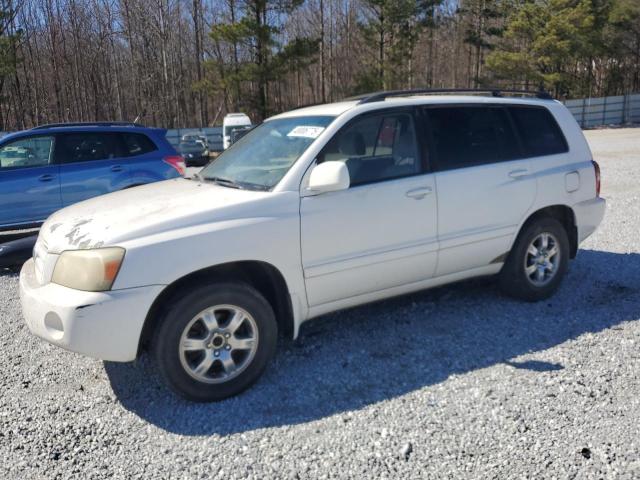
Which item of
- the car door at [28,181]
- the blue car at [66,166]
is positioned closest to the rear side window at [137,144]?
the blue car at [66,166]

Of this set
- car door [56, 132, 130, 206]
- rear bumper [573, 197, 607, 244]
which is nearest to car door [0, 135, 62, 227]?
car door [56, 132, 130, 206]

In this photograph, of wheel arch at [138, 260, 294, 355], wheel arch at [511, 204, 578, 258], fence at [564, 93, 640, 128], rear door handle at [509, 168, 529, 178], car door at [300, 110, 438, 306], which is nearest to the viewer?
wheel arch at [138, 260, 294, 355]

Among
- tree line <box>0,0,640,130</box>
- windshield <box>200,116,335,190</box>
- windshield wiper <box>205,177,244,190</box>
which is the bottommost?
windshield wiper <box>205,177,244,190</box>

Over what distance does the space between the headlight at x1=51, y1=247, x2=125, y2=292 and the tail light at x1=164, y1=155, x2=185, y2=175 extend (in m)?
5.56

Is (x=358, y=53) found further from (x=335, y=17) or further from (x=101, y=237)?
A: (x=101, y=237)

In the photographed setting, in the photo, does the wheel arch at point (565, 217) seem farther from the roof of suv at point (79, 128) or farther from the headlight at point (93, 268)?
the roof of suv at point (79, 128)

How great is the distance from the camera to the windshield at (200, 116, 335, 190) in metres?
3.90

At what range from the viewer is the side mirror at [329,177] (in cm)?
355

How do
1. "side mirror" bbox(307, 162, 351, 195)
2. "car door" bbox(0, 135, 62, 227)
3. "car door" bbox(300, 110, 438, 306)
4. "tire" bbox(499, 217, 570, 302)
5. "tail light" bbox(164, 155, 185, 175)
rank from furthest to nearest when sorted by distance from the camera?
"tail light" bbox(164, 155, 185, 175) → "car door" bbox(0, 135, 62, 227) → "tire" bbox(499, 217, 570, 302) → "car door" bbox(300, 110, 438, 306) → "side mirror" bbox(307, 162, 351, 195)

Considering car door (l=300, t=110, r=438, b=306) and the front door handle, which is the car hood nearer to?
car door (l=300, t=110, r=438, b=306)

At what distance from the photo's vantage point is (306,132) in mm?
4055

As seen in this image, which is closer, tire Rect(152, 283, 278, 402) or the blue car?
tire Rect(152, 283, 278, 402)

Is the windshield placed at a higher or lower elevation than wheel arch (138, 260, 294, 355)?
higher

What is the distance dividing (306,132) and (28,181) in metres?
5.44
